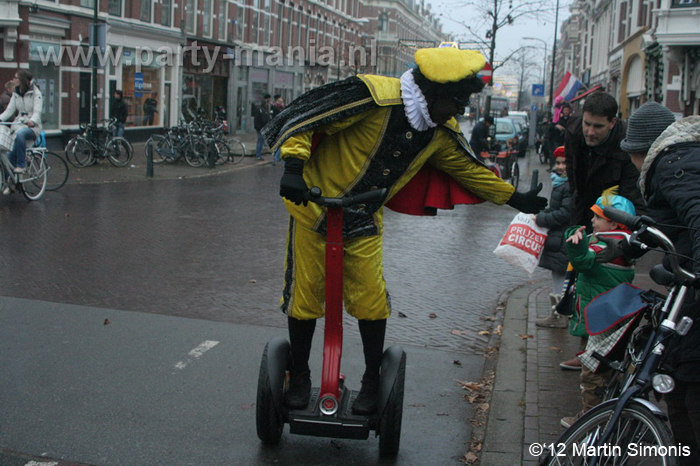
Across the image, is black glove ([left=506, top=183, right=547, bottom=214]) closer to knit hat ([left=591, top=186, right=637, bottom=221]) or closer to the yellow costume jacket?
the yellow costume jacket

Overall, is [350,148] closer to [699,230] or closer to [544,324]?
[699,230]

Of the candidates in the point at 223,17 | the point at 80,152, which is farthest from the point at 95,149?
the point at 223,17

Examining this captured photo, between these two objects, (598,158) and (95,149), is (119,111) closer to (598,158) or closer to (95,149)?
(95,149)

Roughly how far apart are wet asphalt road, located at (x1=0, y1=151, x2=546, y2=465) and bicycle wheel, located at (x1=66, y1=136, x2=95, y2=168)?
611cm

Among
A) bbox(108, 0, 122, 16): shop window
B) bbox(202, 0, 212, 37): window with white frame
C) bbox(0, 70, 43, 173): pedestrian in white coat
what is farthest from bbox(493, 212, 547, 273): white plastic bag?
bbox(202, 0, 212, 37): window with white frame

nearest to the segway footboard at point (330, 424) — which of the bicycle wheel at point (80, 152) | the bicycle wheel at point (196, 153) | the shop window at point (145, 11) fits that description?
the bicycle wheel at point (80, 152)

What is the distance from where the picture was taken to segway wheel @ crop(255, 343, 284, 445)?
3.69 metres

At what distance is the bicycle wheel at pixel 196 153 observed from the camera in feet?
A: 66.8

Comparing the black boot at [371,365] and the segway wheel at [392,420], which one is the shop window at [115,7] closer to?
the black boot at [371,365]

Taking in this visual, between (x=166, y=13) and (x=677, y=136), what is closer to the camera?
(x=677, y=136)

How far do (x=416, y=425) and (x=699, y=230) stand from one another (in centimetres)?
208

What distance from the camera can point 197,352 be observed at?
17.6ft

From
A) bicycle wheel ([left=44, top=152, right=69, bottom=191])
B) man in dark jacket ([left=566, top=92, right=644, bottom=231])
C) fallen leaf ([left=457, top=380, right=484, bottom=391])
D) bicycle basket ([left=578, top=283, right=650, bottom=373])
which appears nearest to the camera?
bicycle basket ([left=578, top=283, right=650, bottom=373])

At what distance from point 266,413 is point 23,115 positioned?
10039mm
